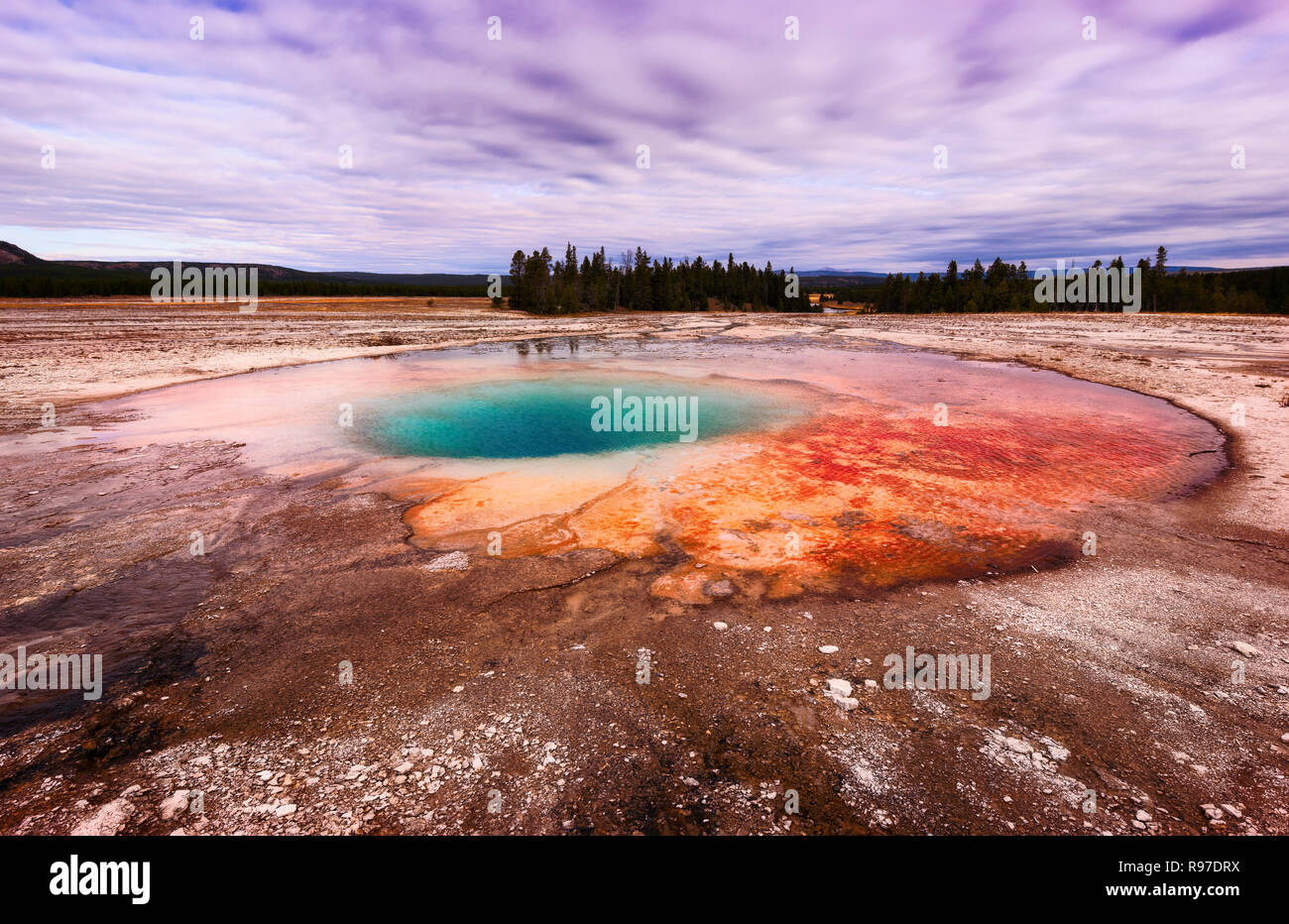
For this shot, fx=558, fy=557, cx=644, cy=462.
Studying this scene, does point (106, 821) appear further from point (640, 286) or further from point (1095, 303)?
point (1095, 303)

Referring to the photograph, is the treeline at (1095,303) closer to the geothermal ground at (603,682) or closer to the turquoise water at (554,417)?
the turquoise water at (554,417)

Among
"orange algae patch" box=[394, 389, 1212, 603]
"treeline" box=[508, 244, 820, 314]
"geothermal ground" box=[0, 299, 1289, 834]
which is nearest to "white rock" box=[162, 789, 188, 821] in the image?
"geothermal ground" box=[0, 299, 1289, 834]

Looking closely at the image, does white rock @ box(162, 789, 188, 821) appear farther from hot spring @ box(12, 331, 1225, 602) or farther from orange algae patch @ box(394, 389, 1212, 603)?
orange algae patch @ box(394, 389, 1212, 603)

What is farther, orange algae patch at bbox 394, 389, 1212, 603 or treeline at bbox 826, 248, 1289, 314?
treeline at bbox 826, 248, 1289, 314

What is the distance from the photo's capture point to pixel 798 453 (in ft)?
43.7

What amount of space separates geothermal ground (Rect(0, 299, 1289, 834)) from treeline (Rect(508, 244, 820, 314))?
234 feet

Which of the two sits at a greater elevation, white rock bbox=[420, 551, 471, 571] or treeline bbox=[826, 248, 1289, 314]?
treeline bbox=[826, 248, 1289, 314]

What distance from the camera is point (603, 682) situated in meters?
5.36

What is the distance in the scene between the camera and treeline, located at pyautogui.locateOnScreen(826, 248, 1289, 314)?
97.3 meters

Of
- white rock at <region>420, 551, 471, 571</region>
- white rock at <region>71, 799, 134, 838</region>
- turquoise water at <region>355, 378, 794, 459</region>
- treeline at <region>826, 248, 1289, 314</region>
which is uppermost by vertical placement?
treeline at <region>826, 248, 1289, 314</region>

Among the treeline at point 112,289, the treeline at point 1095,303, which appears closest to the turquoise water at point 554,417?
the treeline at point 1095,303

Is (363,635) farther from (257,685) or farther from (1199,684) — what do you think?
(1199,684)

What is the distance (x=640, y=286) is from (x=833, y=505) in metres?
104
